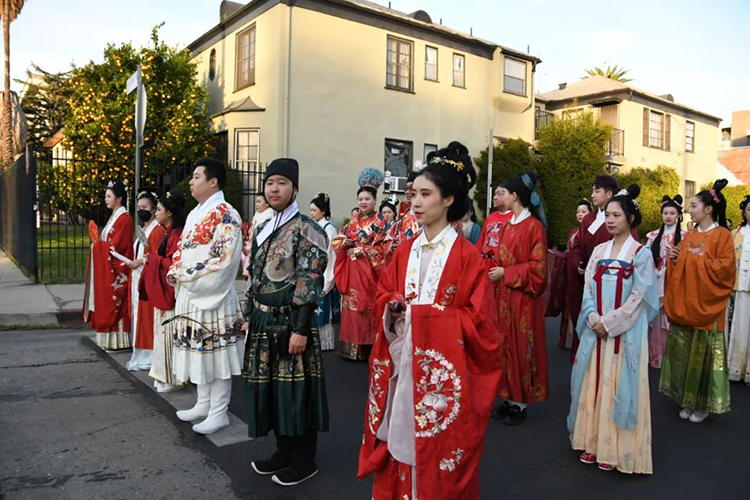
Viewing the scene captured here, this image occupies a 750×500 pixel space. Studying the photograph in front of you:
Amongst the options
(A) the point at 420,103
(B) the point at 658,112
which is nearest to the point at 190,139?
(A) the point at 420,103

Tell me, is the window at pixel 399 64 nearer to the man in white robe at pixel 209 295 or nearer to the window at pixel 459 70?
the window at pixel 459 70

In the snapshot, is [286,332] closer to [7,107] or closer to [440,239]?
[440,239]

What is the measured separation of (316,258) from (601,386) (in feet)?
6.96

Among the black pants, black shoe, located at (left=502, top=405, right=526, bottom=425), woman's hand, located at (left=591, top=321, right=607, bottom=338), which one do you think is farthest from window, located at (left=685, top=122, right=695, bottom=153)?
the black pants

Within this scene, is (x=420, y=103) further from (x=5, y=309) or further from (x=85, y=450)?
(x=85, y=450)

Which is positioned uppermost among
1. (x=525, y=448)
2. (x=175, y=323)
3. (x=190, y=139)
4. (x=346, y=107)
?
(x=346, y=107)

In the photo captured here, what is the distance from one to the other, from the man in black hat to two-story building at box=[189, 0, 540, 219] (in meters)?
12.5

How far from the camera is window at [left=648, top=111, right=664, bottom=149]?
27953 mm

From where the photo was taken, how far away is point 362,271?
6.70 metres

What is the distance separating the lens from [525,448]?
13.8 ft

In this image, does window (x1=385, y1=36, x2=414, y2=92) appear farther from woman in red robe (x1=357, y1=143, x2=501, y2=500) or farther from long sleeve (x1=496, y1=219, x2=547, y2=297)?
woman in red robe (x1=357, y1=143, x2=501, y2=500)

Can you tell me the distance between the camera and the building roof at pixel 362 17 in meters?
16.1

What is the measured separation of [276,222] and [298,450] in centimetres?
144

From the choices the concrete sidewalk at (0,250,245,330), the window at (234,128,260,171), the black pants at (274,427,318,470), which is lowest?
the black pants at (274,427,318,470)
